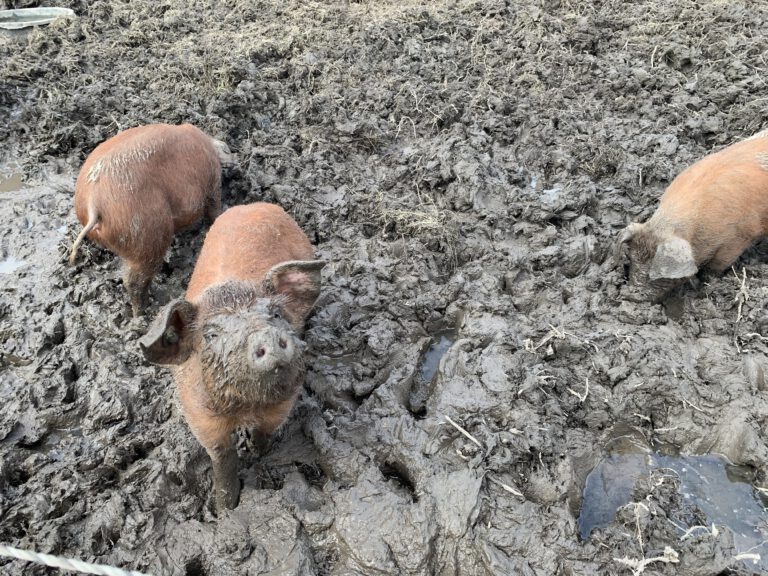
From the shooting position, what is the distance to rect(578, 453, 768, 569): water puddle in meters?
3.00

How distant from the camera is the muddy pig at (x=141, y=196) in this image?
3.78 m

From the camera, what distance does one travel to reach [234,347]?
231cm

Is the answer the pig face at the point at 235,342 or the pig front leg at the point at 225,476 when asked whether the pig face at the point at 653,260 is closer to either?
the pig face at the point at 235,342

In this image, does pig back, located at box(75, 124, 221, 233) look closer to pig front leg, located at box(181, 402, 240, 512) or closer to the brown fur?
pig front leg, located at box(181, 402, 240, 512)

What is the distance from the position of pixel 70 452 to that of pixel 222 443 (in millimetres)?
1182

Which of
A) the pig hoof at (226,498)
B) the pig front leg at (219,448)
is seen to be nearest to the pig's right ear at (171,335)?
the pig front leg at (219,448)

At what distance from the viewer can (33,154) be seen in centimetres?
555

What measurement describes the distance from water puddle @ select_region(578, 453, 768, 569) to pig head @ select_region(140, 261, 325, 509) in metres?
1.89

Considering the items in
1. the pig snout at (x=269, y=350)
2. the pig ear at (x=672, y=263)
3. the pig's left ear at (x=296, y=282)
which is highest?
the pig snout at (x=269, y=350)

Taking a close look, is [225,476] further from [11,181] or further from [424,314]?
[11,181]

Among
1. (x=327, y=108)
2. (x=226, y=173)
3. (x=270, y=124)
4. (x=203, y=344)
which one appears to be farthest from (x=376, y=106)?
(x=203, y=344)

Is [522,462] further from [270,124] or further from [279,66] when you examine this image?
[279,66]

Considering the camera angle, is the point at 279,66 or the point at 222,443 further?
the point at 279,66

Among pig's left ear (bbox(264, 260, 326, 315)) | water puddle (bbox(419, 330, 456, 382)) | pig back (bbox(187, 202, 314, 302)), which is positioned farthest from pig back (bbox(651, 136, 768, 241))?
pig's left ear (bbox(264, 260, 326, 315))
